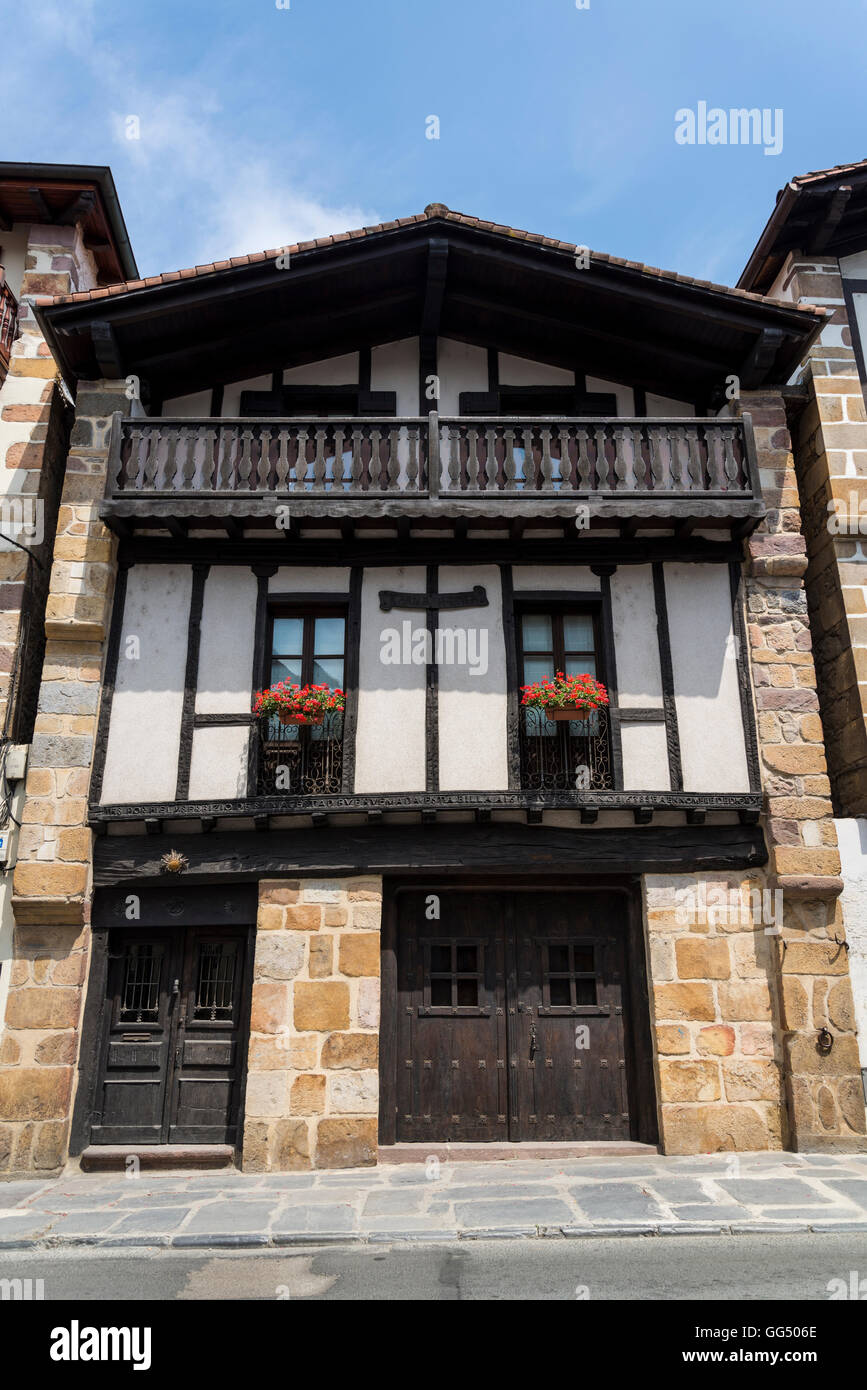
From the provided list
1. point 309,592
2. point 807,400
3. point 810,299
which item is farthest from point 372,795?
point 810,299

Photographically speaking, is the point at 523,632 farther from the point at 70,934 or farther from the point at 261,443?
the point at 70,934

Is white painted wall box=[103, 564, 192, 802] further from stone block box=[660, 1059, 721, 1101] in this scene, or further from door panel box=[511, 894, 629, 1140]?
stone block box=[660, 1059, 721, 1101]

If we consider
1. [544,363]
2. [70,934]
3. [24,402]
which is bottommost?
[70,934]

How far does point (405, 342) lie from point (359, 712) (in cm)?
478

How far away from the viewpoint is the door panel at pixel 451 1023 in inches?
330

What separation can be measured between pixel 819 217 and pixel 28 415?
9582 millimetres

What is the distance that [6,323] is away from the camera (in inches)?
406

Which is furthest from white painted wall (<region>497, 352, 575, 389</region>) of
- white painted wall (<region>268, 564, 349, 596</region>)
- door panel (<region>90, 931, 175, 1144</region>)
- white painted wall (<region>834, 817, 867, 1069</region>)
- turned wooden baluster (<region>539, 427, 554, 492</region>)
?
door panel (<region>90, 931, 175, 1144</region>)

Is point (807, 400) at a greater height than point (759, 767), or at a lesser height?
greater

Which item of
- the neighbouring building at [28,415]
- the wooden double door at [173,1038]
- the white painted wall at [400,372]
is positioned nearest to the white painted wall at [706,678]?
the white painted wall at [400,372]

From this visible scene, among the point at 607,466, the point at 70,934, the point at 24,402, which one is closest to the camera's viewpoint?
the point at 70,934

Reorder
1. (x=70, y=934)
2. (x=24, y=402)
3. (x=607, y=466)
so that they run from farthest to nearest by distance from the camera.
Answer: (x=24, y=402)
(x=607, y=466)
(x=70, y=934)

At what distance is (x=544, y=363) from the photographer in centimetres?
1059

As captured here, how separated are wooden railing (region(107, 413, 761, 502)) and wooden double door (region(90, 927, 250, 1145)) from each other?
4605 mm
